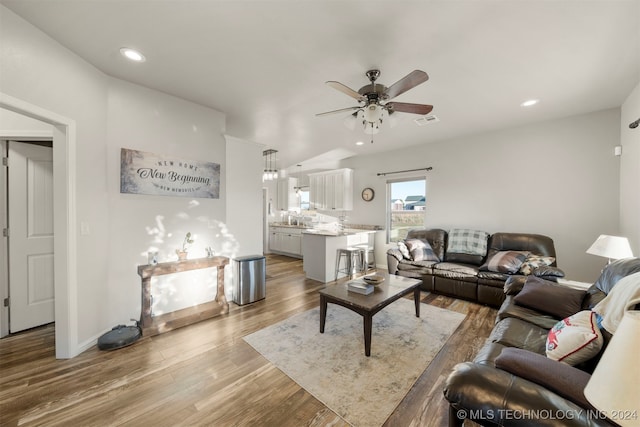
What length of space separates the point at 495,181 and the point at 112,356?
561 centimetres

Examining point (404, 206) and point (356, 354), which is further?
point (404, 206)

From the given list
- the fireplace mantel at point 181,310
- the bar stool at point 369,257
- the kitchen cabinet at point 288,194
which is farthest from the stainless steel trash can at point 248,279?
the kitchen cabinet at point 288,194

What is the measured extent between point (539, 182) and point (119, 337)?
5.84 m

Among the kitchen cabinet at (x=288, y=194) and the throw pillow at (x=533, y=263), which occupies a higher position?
the kitchen cabinet at (x=288, y=194)

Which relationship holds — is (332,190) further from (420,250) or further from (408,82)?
(408,82)

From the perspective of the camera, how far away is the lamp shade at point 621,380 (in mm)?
Answer: 583

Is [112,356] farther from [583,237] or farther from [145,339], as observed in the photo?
[583,237]

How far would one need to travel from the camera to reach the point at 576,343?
119 centimetres

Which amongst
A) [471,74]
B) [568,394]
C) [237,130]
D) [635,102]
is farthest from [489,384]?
[237,130]

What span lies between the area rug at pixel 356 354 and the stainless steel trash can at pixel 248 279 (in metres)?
0.78

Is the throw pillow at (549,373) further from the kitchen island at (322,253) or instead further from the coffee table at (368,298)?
the kitchen island at (322,253)

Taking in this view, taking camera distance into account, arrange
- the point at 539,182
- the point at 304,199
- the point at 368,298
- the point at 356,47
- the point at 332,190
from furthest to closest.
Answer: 1. the point at 304,199
2. the point at 332,190
3. the point at 539,182
4. the point at 368,298
5. the point at 356,47

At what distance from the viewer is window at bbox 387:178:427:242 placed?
16.6ft

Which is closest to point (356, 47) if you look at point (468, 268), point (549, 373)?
point (549, 373)
